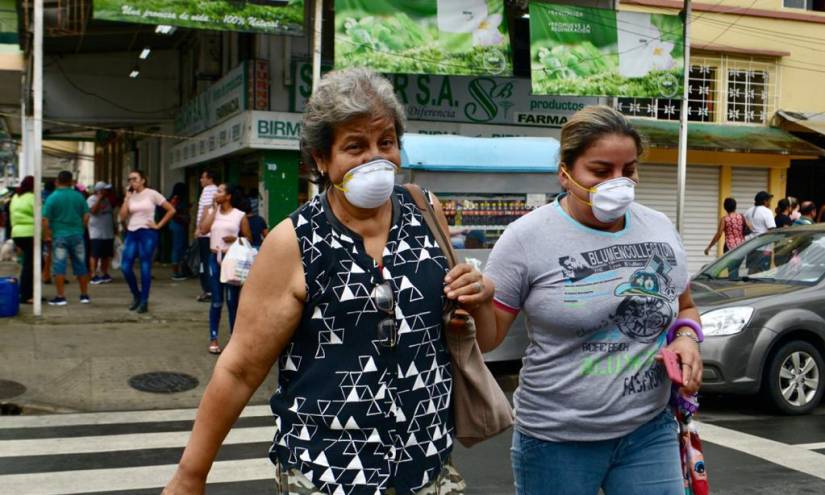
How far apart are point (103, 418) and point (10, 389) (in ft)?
4.03

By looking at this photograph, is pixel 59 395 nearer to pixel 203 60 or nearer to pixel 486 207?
pixel 486 207

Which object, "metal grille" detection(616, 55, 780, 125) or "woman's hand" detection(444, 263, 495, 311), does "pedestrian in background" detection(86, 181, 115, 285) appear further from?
"woman's hand" detection(444, 263, 495, 311)

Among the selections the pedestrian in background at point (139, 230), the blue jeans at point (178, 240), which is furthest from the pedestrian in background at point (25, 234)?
the blue jeans at point (178, 240)

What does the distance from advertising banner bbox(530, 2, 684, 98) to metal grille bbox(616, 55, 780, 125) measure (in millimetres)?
5958

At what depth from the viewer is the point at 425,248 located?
2639 mm

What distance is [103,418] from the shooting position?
8.32 meters

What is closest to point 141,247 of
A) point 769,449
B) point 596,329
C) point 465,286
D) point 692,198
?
point 769,449

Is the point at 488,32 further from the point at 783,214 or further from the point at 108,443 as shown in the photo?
the point at 108,443

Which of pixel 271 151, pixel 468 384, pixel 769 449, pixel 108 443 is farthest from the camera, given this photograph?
pixel 271 151

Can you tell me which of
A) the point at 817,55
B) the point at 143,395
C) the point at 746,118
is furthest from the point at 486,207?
the point at 817,55

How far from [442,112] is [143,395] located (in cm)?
916

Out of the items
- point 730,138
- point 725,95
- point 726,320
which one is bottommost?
point 726,320

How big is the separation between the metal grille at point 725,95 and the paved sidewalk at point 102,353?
1141 centimetres

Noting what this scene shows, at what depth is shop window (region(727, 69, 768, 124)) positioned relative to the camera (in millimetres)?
21250
